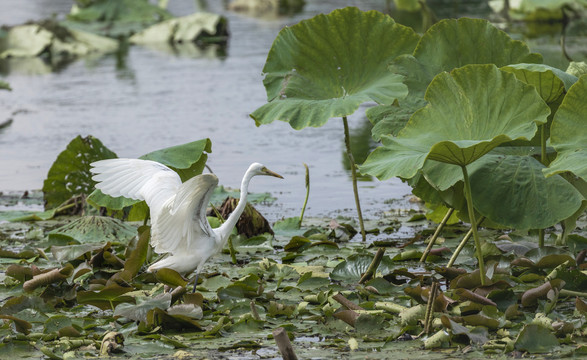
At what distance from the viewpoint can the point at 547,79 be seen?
420 cm

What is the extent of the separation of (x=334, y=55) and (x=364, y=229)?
1.06m

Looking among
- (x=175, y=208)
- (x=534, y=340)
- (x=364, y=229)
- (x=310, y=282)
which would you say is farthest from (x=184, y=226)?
(x=364, y=229)

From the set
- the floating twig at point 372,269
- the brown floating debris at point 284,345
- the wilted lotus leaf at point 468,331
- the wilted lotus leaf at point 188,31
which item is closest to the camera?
the brown floating debris at point 284,345

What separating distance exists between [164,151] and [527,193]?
2046 mm

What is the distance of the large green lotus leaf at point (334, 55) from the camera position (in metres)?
5.23

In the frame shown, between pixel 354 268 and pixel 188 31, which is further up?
pixel 188 31

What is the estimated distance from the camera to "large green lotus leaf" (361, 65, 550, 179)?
12.4ft

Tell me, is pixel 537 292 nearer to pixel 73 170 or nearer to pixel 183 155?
pixel 183 155

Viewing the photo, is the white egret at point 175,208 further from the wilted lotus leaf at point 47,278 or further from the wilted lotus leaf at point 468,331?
the wilted lotus leaf at point 468,331

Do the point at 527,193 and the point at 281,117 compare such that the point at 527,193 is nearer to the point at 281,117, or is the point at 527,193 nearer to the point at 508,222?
the point at 508,222

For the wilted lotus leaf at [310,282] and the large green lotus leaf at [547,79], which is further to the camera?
the wilted lotus leaf at [310,282]

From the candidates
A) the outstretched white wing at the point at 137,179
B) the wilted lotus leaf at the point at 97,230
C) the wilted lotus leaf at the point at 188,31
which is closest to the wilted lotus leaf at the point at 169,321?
the outstretched white wing at the point at 137,179

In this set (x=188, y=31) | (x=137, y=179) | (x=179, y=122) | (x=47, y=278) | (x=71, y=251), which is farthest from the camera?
(x=188, y=31)

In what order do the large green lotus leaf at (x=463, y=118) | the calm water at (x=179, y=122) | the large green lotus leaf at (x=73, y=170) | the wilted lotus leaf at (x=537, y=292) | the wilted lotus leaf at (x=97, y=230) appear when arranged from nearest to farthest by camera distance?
1. the large green lotus leaf at (x=463, y=118)
2. the wilted lotus leaf at (x=537, y=292)
3. the wilted lotus leaf at (x=97, y=230)
4. the large green lotus leaf at (x=73, y=170)
5. the calm water at (x=179, y=122)
